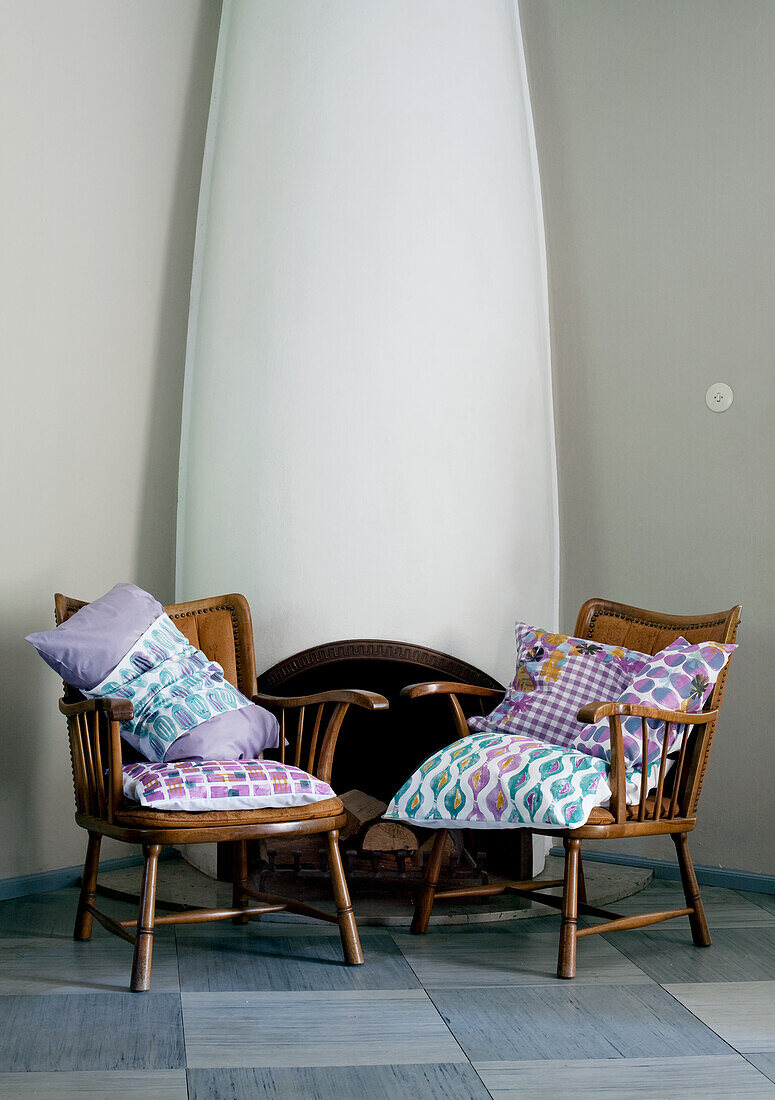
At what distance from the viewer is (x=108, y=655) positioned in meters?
2.47

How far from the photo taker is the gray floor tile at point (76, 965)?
86.4 inches

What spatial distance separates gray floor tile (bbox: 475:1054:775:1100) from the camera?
5.64ft

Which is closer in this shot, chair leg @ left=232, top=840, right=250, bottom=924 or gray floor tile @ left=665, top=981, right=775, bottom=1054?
gray floor tile @ left=665, top=981, right=775, bottom=1054

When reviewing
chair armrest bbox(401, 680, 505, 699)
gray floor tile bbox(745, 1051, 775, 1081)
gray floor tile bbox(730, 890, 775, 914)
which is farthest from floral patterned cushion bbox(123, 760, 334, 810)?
gray floor tile bbox(730, 890, 775, 914)

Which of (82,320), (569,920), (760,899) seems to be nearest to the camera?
(569,920)

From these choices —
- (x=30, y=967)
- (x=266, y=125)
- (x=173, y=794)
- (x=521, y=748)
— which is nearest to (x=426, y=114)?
(x=266, y=125)

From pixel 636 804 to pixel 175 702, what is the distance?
1127 millimetres

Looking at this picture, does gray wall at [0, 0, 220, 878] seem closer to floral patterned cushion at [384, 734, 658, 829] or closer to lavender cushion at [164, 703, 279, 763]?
lavender cushion at [164, 703, 279, 763]

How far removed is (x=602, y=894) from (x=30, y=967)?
1580 mm

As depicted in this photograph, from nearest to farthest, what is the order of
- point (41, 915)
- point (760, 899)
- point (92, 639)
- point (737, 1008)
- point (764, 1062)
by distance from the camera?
point (764, 1062) → point (737, 1008) → point (92, 639) → point (41, 915) → point (760, 899)

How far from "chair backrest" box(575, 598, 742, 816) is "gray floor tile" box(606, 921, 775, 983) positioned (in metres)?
0.34

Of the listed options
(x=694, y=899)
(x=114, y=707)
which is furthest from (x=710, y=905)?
(x=114, y=707)

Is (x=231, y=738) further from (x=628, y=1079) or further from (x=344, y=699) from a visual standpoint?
(x=628, y=1079)

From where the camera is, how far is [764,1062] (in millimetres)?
1864
